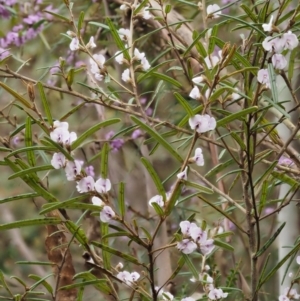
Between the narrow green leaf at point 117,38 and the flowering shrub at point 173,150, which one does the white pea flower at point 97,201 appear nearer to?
the flowering shrub at point 173,150

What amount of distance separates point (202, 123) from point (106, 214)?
0.32ft

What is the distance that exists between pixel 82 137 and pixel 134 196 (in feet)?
2.85

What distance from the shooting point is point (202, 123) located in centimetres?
40

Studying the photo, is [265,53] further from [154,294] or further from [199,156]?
[154,294]

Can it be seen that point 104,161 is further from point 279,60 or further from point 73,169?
point 279,60

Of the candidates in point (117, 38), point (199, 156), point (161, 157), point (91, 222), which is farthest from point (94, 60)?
point (161, 157)

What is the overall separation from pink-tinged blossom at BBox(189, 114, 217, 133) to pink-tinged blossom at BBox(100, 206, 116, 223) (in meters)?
0.09

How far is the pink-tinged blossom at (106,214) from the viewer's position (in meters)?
0.41

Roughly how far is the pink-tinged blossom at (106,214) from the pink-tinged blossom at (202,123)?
0.28ft

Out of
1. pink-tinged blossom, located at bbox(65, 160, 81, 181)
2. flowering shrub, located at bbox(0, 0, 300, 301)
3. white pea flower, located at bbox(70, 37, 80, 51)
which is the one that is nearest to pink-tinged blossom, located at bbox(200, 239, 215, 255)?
flowering shrub, located at bbox(0, 0, 300, 301)

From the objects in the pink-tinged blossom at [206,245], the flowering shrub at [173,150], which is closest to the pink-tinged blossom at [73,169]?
the flowering shrub at [173,150]

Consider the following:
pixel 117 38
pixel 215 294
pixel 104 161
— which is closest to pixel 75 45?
pixel 117 38

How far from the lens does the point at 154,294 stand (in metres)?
0.44

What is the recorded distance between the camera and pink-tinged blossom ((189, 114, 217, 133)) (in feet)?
1.31
